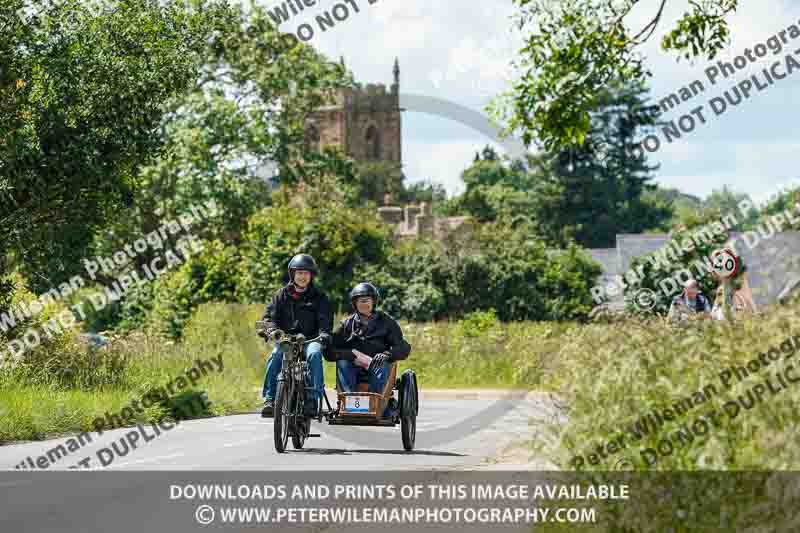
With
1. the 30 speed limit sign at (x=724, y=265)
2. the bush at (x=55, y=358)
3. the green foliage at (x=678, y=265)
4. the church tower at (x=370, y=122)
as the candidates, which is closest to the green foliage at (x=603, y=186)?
the green foliage at (x=678, y=265)

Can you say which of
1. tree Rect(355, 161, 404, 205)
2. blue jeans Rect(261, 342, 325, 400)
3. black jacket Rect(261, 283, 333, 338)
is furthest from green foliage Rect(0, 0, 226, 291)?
tree Rect(355, 161, 404, 205)

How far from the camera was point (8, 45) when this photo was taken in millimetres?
18734

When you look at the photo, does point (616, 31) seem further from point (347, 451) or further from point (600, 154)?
point (600, 154)

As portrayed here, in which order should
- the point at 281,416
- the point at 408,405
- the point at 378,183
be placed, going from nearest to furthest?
the point at 281,416, the point at 408,405, the point at 378,183

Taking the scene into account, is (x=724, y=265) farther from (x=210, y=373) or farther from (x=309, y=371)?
(x=210, y=373)

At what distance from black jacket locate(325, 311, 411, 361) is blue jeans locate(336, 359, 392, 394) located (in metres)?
0.13

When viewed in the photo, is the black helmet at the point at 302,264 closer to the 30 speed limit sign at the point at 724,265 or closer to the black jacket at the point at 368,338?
the black jacket at the point at 368,338

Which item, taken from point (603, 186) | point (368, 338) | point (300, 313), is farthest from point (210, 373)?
point (603, 186)

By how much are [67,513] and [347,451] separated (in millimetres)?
4960

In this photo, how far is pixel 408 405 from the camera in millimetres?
14031

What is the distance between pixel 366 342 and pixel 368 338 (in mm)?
47

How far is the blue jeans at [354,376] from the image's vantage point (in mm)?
13750

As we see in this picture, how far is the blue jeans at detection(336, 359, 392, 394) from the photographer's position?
13750 mm

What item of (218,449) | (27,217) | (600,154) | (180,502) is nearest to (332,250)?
(27,217)
